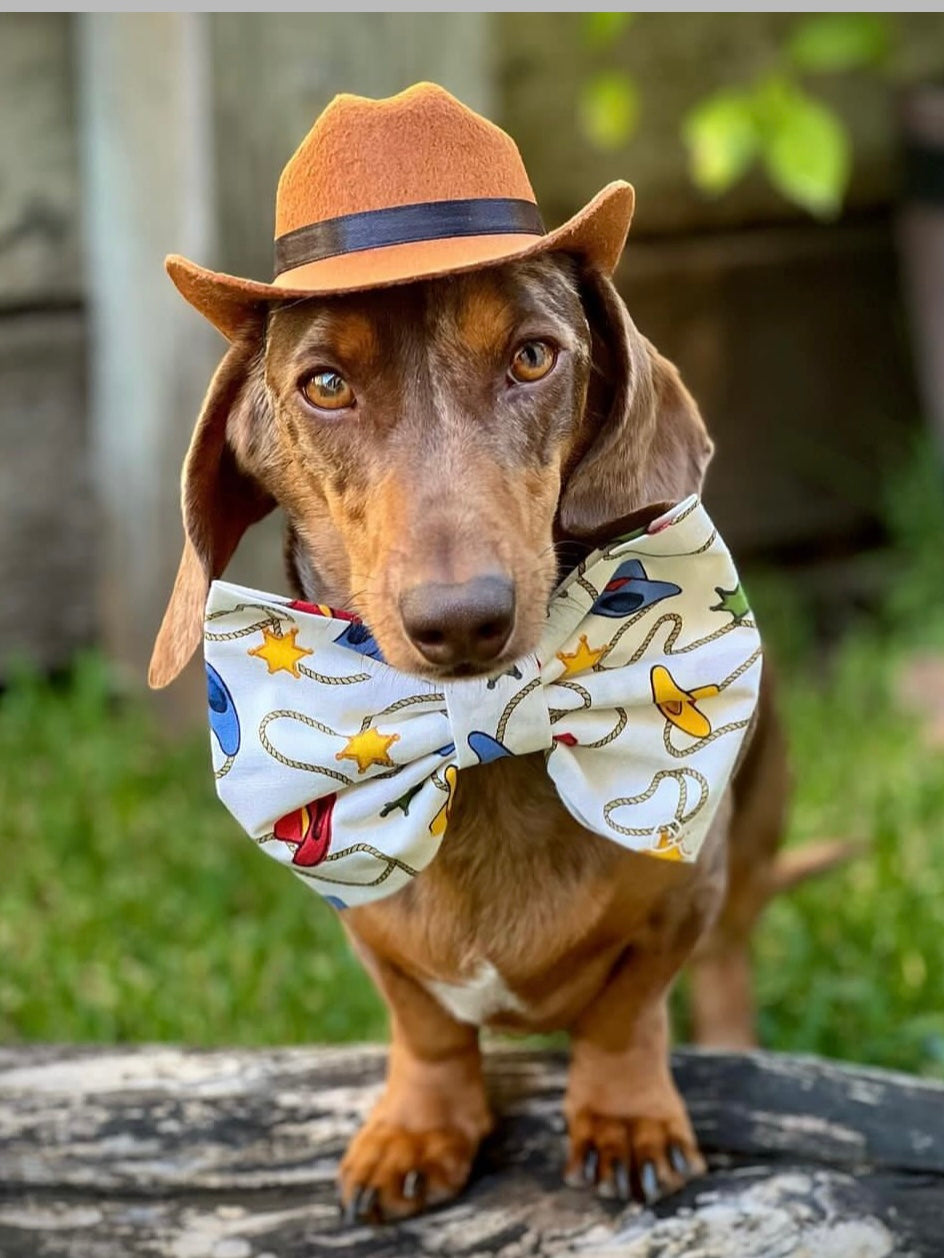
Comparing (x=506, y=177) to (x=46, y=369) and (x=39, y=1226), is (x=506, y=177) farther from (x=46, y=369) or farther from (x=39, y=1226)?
(x=46, y=369)

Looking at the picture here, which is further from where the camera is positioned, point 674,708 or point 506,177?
point 674,708

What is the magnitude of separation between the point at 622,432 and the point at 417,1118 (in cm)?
88

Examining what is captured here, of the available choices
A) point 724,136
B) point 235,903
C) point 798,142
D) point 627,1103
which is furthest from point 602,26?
point 627,1103

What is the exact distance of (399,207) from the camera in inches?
59.3

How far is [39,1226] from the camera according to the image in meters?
1.93

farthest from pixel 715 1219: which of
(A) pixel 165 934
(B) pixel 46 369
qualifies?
(B) pixel 46 369

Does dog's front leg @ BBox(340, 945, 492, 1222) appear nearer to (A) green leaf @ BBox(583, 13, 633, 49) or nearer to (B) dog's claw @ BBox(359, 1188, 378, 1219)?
(B) dog's claw @ BBox(359, 1188, 378, 1219)

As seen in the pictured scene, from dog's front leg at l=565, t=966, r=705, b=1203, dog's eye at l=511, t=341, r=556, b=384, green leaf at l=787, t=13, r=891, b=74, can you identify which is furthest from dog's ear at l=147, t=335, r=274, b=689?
green leaf at l=787, t=13, r=891, b=74

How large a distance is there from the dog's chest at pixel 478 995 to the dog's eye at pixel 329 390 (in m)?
0.63

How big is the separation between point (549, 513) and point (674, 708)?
27 centimetres

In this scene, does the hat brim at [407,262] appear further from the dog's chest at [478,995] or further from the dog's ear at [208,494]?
the dog's chest at [478,995]

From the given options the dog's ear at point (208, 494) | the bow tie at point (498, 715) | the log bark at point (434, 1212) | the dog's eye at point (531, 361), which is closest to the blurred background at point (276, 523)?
the log bark at point (434, 1212)

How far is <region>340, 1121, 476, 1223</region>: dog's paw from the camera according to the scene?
192 centimetres

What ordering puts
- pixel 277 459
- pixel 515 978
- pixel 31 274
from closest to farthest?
pixel 277 459 → pixel 515 978 → pixel 31 274
